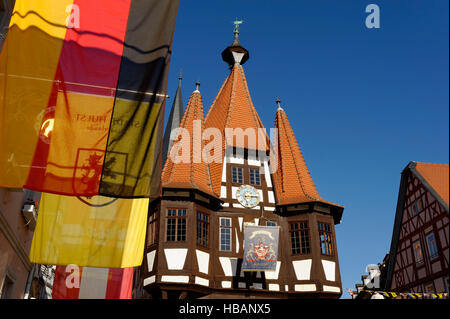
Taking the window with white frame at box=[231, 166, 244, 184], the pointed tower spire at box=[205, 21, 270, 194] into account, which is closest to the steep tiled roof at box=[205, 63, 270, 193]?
the pointed tower spire at box=[205, 21, 270, 194]

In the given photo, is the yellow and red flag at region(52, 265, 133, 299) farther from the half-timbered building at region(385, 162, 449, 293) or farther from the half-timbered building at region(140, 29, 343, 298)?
the half-timbered building at region(385, 162, 449, 293)

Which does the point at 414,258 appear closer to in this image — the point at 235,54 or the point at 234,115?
the point at 234,115

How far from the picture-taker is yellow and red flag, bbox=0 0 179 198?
6.39m

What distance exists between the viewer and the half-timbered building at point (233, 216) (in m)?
18.8

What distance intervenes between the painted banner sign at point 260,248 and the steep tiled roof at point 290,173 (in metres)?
2.80

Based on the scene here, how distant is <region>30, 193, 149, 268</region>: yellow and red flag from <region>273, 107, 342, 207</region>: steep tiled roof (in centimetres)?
1191

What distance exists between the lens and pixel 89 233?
10609 millimetres

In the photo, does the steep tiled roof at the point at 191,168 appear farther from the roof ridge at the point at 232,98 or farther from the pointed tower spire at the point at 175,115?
the pointed tower spire at the point at 175,115

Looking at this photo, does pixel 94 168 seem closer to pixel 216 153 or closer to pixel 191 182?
pixel 191 182

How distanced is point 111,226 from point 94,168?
460 cm

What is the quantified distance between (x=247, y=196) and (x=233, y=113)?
5.76m

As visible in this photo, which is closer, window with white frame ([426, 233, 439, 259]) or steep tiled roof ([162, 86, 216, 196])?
window with white frame ([426, 233, 439, 259])

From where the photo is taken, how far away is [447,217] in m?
3.11
